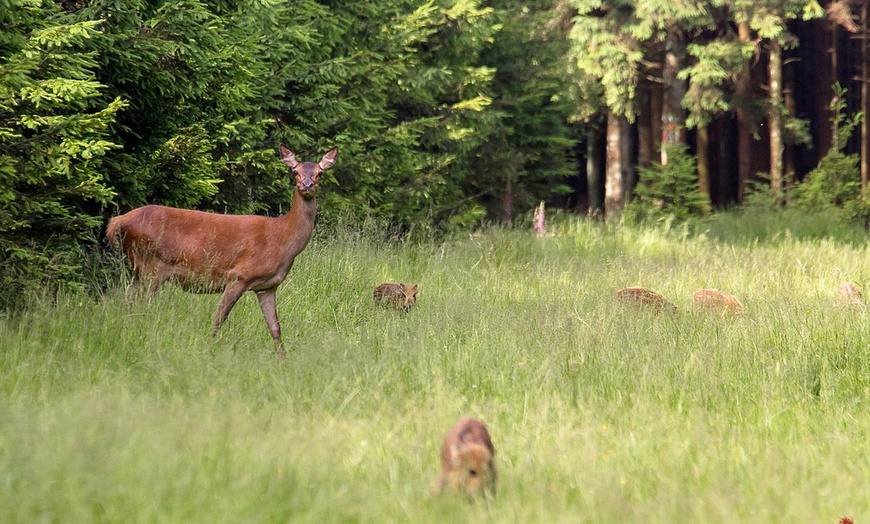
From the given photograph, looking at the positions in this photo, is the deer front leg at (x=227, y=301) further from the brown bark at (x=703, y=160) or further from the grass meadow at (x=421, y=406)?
the brown bark at (x=703, y=160)

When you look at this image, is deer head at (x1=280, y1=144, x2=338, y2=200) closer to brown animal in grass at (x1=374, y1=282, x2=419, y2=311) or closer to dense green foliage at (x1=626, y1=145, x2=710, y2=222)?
brown animal in grass at (x1=374, y1=282, x2=419, y2=311)

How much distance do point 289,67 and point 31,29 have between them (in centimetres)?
488

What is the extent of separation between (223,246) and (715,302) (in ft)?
14.4

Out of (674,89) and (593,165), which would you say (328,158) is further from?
(593,165)

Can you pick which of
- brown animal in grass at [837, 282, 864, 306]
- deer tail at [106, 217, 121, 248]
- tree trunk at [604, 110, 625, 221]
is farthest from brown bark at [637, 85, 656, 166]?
deer tail at [106, 217, 121, 248]

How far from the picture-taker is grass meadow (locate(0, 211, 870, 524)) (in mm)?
4207

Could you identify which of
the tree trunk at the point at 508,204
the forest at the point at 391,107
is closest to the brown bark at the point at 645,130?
the forest at the point at 391,107

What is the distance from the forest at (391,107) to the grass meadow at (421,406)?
1.43m

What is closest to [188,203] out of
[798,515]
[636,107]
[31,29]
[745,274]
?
[31,29]

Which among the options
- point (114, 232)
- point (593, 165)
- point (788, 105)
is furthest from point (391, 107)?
point (593, 165)

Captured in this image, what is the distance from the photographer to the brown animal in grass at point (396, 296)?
10023mm

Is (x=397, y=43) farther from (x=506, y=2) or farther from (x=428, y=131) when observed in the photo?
(x=506, y=2)

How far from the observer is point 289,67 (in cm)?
1368

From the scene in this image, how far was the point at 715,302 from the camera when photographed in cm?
980
